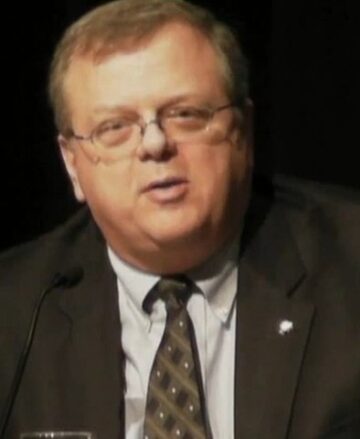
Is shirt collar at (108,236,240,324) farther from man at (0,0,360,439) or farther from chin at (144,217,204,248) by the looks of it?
chin at (144,217,204,248)

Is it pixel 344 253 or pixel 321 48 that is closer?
pixel 344 253

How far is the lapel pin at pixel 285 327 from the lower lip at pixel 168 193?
0.26 m

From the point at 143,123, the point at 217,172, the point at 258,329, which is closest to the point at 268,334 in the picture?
the point at 258,329

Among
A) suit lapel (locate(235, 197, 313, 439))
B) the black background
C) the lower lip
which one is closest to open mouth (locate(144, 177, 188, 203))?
the lower lip

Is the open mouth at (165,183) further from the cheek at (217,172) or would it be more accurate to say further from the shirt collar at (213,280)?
the shirt collar at (213,280)

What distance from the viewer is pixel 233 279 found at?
2158 millimetres

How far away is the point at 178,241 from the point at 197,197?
7 cm

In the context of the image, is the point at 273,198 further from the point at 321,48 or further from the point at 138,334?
the point at 321,48

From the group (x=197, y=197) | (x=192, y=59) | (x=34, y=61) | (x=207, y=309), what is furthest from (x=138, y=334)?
(x=34, y=61)

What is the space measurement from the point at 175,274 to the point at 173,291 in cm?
3

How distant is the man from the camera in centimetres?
202

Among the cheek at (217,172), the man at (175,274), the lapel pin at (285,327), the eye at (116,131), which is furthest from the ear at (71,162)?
the lapel pin at (285,327)

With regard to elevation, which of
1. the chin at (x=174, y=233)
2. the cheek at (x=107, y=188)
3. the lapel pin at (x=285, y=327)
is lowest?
the lapel pin at (x=285, y=327)

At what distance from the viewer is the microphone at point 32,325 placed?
2.08 meters
